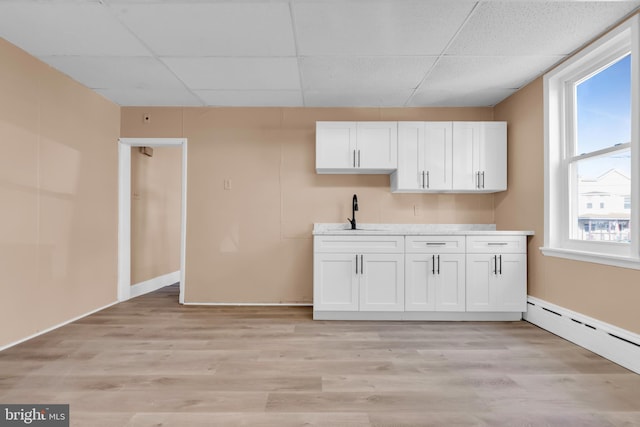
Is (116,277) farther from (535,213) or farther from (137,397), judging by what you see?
(535,213)

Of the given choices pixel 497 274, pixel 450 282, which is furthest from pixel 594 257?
pixel 450 282

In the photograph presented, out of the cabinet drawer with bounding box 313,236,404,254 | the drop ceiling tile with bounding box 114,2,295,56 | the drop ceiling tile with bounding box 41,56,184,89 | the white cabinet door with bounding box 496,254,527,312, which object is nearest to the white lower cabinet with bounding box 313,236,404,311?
the cabinet drawer with bounding box 313,236,404,254

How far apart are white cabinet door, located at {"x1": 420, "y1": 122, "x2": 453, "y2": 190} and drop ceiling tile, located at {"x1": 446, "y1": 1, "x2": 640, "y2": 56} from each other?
3.43 feet

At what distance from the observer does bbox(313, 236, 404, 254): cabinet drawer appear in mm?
3408

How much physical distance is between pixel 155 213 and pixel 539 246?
16.2ft

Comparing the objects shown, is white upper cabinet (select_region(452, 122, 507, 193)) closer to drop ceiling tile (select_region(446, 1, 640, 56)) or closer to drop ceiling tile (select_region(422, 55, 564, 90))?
drop ceiling tile (select_region(422, 55, 564, 90))

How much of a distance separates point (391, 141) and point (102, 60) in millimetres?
2838

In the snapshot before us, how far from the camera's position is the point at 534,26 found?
2395 millimetres

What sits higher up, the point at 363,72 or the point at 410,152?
the point at 363,72

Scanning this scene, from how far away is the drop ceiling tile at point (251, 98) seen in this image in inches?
143

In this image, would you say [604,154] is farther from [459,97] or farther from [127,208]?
[127,208]

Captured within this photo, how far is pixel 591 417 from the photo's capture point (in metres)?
1.73

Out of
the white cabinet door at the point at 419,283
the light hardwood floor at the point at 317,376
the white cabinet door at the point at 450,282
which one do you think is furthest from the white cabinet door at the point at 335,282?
the white cabinet door at the point at 450,282

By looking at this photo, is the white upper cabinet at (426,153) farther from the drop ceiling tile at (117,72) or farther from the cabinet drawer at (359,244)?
the drop ceiling tile at (117,72)
